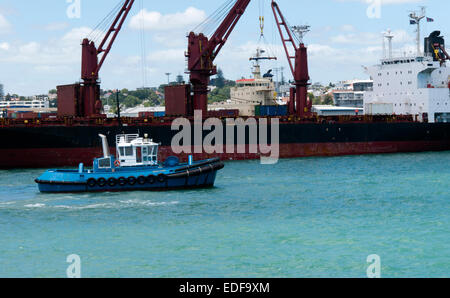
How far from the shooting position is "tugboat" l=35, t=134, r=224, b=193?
3450cm

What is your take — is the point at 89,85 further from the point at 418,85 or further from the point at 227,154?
the point at 418,85

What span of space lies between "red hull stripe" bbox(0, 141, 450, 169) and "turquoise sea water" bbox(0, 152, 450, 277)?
804 centimetres

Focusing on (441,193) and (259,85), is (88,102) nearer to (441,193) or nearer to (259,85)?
(259,85)

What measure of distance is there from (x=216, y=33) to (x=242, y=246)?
34.2 meters

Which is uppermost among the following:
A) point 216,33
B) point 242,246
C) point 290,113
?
point 216,33

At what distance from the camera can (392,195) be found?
33250mm

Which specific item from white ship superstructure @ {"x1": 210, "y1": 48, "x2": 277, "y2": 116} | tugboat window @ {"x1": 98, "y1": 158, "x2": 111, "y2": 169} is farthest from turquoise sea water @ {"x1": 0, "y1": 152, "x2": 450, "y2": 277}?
white ship superstructure @ {"x1": 210, "y1": 48, "x2": 277, "y2": 116}

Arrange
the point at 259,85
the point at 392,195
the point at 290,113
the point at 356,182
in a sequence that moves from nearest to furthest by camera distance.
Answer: the point at 392,195 → the point at 356,182 → the point at 290,113 → the point at 259,85

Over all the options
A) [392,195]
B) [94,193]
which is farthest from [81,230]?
[392,195]

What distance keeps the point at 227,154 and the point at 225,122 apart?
10.8 ft

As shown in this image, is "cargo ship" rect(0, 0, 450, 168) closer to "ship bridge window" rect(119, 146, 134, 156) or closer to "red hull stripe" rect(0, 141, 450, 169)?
"red hull stripe" rect(0, 141, 450, 169)

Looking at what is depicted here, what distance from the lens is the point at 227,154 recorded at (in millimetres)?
51438

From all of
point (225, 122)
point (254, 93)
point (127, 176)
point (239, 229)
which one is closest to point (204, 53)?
point (225, 122)

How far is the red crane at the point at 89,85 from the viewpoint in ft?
177
